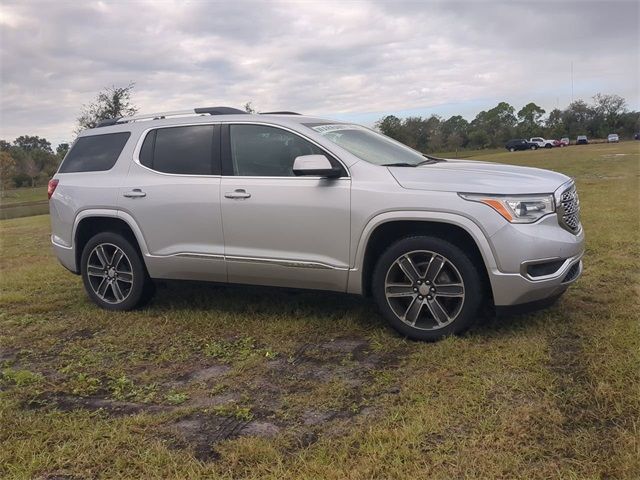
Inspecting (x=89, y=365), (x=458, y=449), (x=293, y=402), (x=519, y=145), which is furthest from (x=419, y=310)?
(x=519, y=145)

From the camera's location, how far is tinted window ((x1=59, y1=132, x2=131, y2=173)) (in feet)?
18.4

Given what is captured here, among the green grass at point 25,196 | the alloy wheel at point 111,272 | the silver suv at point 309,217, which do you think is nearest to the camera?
the silver suv at point 309,217

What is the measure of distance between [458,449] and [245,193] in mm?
2719

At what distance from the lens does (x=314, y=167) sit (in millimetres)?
4328

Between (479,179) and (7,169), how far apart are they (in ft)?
211

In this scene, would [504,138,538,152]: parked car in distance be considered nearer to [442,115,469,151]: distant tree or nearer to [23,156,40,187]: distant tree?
[442,115,469,151]: distant tree

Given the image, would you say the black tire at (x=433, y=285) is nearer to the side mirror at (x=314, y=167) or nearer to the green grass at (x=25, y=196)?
the side mirror at (x=314, y=167)

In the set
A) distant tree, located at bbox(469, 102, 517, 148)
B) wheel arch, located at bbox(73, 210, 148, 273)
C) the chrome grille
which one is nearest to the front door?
wheel arch, located at bbox(73, 210, 148, 273)

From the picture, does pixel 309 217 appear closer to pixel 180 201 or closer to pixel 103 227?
pixel 180 201

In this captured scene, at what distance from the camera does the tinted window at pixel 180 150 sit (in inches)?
201

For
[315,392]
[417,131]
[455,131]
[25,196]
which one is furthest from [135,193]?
[455,131]

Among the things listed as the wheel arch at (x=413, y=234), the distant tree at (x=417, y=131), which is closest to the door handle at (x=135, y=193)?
the wheel arch at (x=413, y=234)

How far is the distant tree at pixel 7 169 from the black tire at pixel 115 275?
58.9 m

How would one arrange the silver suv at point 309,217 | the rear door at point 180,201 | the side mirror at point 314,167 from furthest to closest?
the rear door at point 180,201 → the side mirror at point 314,167 → the silver suv at point 309,217
